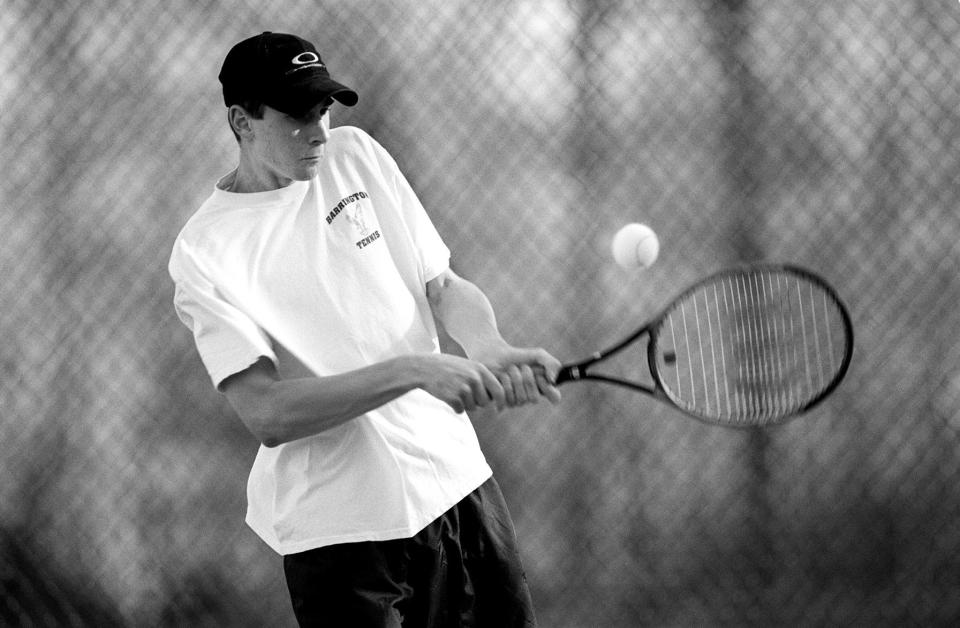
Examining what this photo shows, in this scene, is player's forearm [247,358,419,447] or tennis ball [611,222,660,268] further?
tennis ball [611,222,660,268]

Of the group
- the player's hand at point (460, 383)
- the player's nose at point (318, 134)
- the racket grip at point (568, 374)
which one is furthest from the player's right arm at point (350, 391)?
the player's nose at point (318, 134)

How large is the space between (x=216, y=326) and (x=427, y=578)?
18.7 inches

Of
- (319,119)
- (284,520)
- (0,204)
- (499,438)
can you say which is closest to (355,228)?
(319,119)

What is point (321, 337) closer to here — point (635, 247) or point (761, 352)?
point (761, 352)

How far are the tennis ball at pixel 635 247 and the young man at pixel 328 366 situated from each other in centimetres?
91

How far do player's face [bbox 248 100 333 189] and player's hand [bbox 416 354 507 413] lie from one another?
37 cm

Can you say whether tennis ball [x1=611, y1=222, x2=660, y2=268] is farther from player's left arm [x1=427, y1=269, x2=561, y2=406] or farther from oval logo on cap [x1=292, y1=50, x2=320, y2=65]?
oval logo on cap [x1=292, y1=50, x2=320, y2=65]

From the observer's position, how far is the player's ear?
1.75 meters

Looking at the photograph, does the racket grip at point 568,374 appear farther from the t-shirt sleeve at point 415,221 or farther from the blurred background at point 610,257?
the blurred background at point 610,257

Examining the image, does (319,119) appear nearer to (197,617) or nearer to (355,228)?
(355,228)

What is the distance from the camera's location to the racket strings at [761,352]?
6.75 feet

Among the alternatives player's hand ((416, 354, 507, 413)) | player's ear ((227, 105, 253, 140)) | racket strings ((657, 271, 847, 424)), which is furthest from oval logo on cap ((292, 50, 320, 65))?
racket strings ((657, 271, 847, 424))

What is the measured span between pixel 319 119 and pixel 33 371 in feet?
4.90

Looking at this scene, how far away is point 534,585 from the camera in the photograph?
2.77 m
